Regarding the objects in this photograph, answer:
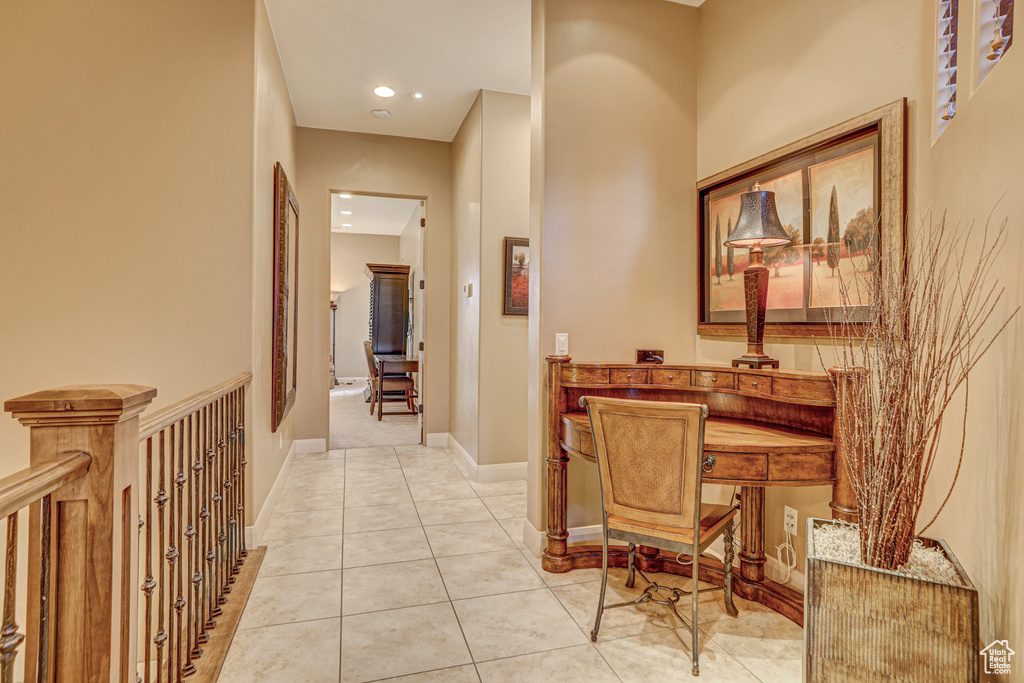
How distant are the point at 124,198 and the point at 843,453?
3.29 metres

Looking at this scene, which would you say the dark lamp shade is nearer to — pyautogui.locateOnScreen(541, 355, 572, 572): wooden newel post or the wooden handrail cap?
pyautogui.locateOnScreen(541, 355, 572, 572): wooden newel post

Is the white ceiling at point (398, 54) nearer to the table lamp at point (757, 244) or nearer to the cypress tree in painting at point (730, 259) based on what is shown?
the cypress tree in painting at point (730, 259)

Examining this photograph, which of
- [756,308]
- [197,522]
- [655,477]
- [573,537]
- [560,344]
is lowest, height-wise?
[573,537]

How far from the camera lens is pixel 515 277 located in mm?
4203

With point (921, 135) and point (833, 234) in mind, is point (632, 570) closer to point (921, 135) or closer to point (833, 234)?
point (833, 234)

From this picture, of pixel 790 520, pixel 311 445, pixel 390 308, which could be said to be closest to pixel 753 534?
pixel 790 520

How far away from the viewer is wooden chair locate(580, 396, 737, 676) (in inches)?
73.0

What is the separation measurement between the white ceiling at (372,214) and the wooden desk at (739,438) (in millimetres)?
4853

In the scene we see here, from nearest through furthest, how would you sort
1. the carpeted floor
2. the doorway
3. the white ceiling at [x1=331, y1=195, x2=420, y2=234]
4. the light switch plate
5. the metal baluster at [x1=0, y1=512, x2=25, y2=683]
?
the metal baluster at [x1=0, y1=512, x2=25, y2=683] → the light switch plate → the carpeted floor → the doorway → the white ceiling at [x1=331, y1=195, x2=420, y2=234]

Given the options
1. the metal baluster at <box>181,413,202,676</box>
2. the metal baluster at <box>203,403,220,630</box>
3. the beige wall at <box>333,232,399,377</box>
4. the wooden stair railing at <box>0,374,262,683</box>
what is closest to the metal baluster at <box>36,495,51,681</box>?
the wooden stair railing at <box>0,374,262,683</box>

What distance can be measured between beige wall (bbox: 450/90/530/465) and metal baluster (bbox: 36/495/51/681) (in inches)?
126

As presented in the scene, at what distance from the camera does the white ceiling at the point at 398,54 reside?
3.12m

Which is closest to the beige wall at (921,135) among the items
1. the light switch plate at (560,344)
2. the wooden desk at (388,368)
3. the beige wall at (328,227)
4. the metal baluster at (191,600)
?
the light switch plate at (560,344)

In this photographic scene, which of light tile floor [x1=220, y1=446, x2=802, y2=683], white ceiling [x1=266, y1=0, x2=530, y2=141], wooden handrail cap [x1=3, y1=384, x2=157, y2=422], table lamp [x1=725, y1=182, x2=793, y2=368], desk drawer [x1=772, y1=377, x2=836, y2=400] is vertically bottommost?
light tile floor [x1=220, y1=446, x2=802, y2=683]
